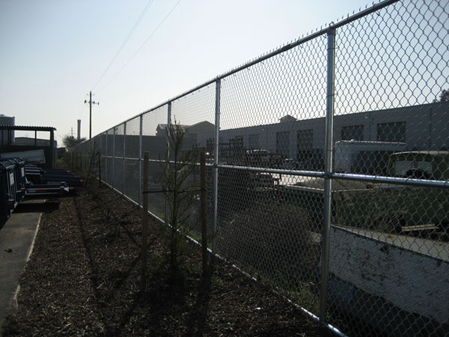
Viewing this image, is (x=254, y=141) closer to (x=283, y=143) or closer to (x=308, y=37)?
(x=283, y=143)

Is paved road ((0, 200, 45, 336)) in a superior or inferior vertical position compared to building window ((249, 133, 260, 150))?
inferior

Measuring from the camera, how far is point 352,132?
2779mm

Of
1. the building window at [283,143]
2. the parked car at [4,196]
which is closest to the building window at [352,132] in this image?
the building window at [283,143]

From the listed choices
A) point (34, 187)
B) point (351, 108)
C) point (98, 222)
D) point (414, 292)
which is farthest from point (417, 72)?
point (34, 187)

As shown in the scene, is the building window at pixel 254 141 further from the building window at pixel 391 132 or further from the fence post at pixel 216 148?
the building window at pixel 391 132

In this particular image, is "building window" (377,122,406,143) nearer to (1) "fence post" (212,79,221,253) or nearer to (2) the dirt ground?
(2) the dirt ground

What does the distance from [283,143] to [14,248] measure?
15.9 feet

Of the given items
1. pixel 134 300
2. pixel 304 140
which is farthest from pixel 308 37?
pixel 134 300

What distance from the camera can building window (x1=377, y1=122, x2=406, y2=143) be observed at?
2365mm

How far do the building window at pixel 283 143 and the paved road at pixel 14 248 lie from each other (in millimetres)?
3024

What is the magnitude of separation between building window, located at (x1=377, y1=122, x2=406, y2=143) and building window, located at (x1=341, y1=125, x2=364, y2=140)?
17 centimetres

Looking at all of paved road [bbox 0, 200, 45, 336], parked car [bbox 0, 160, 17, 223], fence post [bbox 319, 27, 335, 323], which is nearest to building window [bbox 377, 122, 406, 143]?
fence post [bbox 319, 27, 335, 323]

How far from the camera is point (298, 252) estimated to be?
3857 millimetres

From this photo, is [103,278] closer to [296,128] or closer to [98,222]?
[296,128]
